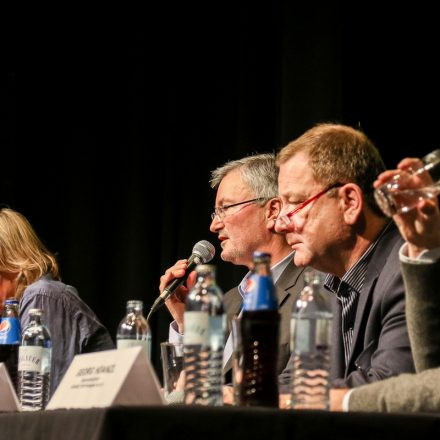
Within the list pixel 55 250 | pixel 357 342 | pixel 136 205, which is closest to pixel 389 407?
pixel 357 342

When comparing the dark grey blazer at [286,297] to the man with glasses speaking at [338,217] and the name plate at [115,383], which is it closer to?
the man with glasses speaking at [338,217]

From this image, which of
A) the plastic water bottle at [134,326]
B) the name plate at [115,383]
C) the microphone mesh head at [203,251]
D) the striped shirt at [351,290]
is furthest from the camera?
the microphone mesh head at [203,251]

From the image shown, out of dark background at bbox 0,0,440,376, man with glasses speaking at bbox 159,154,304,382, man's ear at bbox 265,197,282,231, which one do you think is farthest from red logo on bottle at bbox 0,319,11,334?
dark background at bbox 0,0,440,376

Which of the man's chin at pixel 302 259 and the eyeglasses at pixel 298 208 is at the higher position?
the eyeglasses at pixel 298 208

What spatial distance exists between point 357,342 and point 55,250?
287cm

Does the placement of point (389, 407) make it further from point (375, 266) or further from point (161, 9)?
point (161, 9)

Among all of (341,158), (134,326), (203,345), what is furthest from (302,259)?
(203,345)

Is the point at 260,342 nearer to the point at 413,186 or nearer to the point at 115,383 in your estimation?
the point at 115,383

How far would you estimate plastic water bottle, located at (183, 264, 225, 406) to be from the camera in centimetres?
143

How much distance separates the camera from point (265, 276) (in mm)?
1419

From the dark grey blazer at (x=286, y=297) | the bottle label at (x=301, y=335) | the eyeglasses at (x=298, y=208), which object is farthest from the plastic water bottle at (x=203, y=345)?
the dark grey blazer at (x=286, y=297)

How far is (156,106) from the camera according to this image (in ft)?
14.8

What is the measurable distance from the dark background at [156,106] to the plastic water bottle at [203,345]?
2269mm

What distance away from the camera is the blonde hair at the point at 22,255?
3.35 metres
